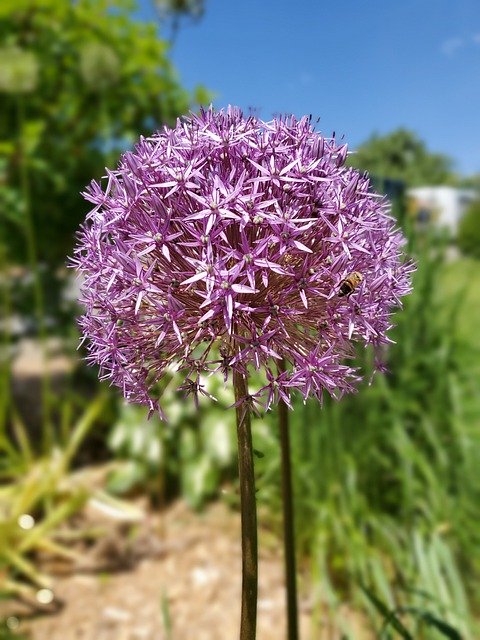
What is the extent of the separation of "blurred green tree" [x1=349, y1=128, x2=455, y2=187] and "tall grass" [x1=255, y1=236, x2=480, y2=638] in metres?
0.53

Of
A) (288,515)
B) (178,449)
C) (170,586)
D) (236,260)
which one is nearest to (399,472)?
(170,586)

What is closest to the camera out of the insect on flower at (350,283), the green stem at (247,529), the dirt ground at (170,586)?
the green stem at (247,529)

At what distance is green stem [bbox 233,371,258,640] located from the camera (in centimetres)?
80

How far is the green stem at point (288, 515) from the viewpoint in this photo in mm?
971

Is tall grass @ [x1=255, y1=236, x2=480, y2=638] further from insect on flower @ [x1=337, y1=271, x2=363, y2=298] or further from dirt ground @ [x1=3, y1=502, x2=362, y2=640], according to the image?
insect on flower @ [x1=337, y1=271, x2=363, y2=298]

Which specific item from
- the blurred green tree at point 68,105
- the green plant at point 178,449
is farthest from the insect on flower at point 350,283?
the blurred green tree at point 68,105

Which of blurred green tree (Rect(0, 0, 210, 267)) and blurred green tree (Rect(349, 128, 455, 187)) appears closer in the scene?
blurred green tree (Rect(349, 128, 455, 187))

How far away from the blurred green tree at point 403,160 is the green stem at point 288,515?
17.5 inches

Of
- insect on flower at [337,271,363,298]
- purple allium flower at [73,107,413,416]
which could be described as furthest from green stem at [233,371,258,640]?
insect on flower at [337,271,363,298]

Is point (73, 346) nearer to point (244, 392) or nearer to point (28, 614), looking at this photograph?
point (28, 614)

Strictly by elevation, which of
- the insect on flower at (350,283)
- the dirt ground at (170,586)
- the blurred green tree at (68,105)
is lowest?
the dirt ground at (170,586)

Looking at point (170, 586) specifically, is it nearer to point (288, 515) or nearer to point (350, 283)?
point (288, 515)

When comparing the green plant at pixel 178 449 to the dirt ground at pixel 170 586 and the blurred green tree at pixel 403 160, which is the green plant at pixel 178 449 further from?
the blurred green tree at pixel 403 160

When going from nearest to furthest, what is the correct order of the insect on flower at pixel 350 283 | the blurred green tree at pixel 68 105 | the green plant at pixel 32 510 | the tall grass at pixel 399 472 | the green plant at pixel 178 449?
the insect on flower at pixel 350 283
the tall grass at pixel 399 472
the green plant at pixel 32 510
the green plant at pixel 178 449
the blurred green tree at pixel 68 105
